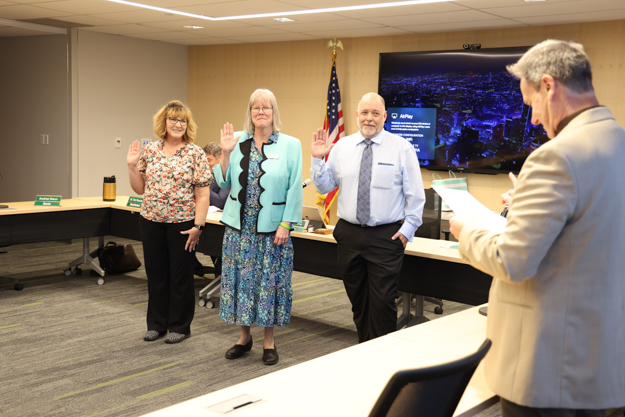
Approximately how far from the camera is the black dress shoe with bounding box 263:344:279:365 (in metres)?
3.62

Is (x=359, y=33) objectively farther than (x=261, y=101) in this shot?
Yes

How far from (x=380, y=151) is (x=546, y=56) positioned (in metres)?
2.13

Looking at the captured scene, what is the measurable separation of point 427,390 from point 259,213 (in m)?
2.44

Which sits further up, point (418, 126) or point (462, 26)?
point (462, 26)

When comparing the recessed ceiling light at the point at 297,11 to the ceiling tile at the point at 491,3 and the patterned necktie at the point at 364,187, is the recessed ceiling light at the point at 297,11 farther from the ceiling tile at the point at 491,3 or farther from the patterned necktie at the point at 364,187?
the patterned necktie at the point at 364,187

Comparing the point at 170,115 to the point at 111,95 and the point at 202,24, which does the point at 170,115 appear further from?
the point at 111,95

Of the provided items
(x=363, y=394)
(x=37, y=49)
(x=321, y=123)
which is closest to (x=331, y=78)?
(x=321, y=123)

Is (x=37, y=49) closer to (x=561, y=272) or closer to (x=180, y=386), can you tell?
(x=180, y=386)

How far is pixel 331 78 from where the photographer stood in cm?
718

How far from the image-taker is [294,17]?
596cm

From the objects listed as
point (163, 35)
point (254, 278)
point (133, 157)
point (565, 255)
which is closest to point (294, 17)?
point (163, 35)

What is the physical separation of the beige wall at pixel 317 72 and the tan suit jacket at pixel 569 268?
16.0 ft

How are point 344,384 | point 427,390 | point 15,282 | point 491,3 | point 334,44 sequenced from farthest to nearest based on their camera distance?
point 334,44, point 15,282, point 491,3, point 344,384, point 427,390

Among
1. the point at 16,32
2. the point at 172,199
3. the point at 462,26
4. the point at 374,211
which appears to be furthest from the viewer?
the point at 16,32
